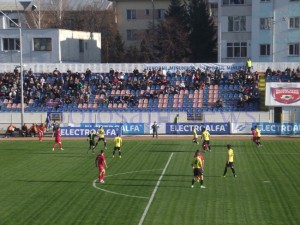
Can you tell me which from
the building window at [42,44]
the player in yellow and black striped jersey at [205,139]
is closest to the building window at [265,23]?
the building window at [42,44]

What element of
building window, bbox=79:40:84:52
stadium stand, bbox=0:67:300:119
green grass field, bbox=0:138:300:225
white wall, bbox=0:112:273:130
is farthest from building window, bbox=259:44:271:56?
green grass field, bbox=0:138:300:225

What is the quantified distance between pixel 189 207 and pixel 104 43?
84.8 m

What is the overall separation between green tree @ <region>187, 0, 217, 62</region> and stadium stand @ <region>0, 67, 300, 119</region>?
72.9 ft

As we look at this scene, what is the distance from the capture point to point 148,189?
3198 cm

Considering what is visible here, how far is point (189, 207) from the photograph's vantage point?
1088 inches

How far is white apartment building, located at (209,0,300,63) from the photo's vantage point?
7919 cm

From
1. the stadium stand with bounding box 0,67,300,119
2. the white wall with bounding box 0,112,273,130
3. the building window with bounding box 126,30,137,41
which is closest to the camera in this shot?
the white wall with bounding box 0,112,273,130

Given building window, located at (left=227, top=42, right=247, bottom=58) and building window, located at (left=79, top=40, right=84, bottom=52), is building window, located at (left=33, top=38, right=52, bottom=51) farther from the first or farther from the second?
building window, located at (left=227, top=42, right=247, bottom=58)

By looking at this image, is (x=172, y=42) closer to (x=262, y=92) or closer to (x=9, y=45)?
(x=9, y=45)

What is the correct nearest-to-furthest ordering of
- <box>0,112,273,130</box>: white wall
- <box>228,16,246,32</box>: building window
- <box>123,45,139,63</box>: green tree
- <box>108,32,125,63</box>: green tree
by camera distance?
<box>0,112,273,130</box>: white wall
<box>228,16,246,32</box>: building window
<box>123,45,139,63</box>: green tree
<box>108,32,125,63</box>: green tree

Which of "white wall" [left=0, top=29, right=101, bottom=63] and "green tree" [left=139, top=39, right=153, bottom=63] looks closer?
"white wall" [left=0, top=29, right=101, bottom=63]

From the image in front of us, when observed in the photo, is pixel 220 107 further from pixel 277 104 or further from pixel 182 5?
pixel 182 5

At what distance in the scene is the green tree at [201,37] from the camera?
9419 cm

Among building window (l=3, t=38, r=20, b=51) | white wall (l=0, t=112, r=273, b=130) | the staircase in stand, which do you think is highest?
building window (l=3, t=38, r=20, b=51)
